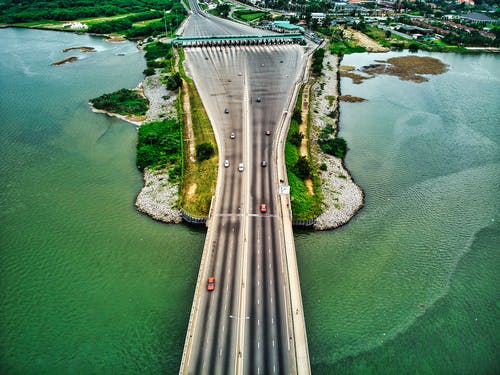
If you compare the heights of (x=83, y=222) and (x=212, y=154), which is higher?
(x=212, y=154)

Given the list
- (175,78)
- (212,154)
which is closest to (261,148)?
(212,154)

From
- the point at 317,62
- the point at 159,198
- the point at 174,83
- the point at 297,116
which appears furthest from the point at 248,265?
the point at 317,62

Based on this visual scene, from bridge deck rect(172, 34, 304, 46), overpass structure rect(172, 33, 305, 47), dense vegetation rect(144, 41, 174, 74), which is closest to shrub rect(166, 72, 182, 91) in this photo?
dense vegetation rect(144, 41, 174, 74)

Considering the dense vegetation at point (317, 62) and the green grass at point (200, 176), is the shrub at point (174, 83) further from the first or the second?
the dense vegetation at point (317, 62)

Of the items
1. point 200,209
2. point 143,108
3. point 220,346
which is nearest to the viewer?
point 220,346

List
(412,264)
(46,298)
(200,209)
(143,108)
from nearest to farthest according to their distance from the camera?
1. (46,298)
2. (412,264)
3. (200,209)
4. (143,108)

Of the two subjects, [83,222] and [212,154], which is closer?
[83,222]

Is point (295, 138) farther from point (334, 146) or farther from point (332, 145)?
point (334, 146)

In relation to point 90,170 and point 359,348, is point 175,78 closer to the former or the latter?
point 90,170
